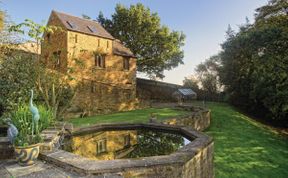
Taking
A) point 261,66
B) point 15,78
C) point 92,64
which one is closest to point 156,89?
point 92,64

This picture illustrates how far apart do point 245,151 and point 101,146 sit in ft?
27.9

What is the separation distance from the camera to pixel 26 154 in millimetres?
4906

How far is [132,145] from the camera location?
838cm

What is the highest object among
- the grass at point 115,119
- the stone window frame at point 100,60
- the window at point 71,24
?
the window at point 71,24

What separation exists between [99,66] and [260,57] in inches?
609

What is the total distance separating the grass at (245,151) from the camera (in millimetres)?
10327

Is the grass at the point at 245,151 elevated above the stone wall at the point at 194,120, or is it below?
below

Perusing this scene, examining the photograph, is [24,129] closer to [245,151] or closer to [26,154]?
[26,154]

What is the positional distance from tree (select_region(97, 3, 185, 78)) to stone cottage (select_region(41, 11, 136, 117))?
8.21 meters

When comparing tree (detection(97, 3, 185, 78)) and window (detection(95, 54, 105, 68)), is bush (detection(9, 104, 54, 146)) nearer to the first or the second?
window (detection(95, 54, 105, 68))

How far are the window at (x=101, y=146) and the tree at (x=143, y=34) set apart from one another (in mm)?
26147

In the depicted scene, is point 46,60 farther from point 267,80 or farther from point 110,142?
point 267,80

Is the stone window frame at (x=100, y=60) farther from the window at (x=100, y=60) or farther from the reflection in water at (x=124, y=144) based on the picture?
the reflection in water at (x=124, y=144)

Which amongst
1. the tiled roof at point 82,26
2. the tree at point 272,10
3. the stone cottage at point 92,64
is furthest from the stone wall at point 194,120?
the tree at point 272,10
